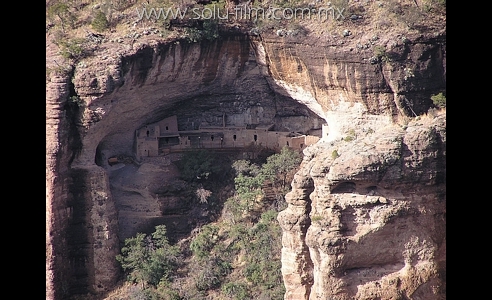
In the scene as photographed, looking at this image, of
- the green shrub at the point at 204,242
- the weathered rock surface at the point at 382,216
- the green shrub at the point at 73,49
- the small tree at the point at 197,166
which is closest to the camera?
the weathered rock surface at the point at 382,216

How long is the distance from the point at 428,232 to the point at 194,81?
811cm

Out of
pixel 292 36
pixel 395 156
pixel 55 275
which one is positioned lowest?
pixel 55 275

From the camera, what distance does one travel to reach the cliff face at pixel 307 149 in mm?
42969

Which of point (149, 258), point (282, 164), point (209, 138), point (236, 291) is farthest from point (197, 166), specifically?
point (236, 291)

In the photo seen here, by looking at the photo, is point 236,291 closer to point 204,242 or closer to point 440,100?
point 204,242

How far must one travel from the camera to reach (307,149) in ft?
148

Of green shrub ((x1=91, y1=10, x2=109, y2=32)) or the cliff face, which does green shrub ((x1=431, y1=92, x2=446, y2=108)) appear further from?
green shrub ((x1=91, y1=10, x2=109, y2=32))

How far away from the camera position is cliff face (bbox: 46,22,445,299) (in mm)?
42969

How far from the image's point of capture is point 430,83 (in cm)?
4434

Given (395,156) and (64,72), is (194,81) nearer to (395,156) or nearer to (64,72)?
(64,72)

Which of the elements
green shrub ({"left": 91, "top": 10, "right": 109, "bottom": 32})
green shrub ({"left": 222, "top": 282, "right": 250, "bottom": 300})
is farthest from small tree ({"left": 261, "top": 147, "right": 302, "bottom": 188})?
green shrub ({"left": 91, "top": 10, "right": 109, "bottom": 32})

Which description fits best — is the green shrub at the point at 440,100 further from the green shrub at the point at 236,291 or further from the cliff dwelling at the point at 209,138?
the green shrub at the point at 236,291

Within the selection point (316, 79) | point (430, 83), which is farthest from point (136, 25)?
point (430, 83)

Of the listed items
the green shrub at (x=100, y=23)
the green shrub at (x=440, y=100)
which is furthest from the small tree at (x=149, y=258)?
the green shrub at (x=440, y=100)
